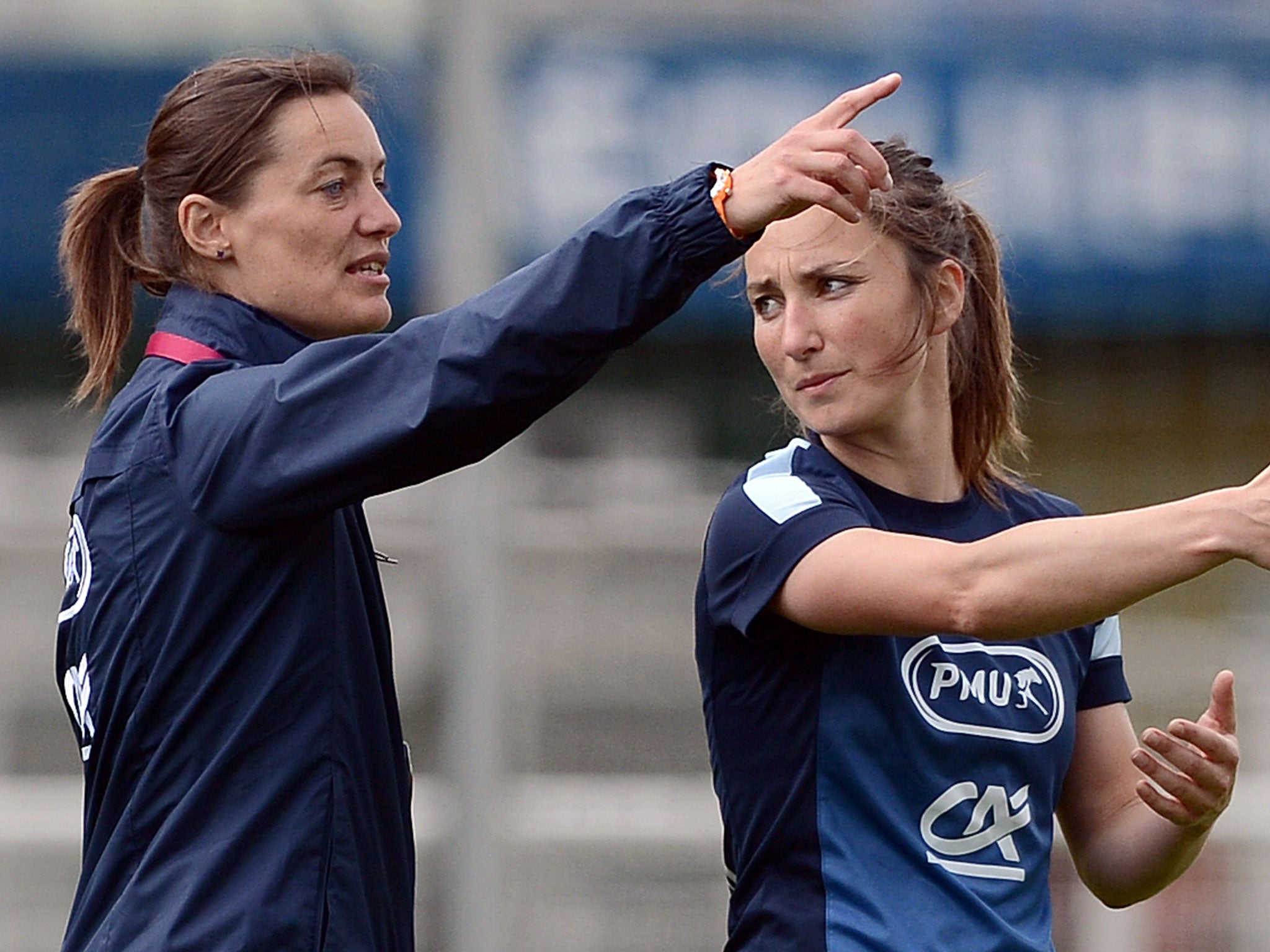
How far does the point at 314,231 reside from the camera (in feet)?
8.05

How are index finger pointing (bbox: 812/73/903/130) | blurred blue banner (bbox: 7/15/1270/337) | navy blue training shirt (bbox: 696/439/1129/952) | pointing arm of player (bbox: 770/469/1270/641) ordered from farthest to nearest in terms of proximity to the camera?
1. blurred blue banner (bbox: 7/15/1270/337)
2. navy blue training shirt (bbox: 696/439/1129/952)
3. index finger pointing (bbox: 812/73/903/130)
4. pointing arm of player (bbox: 770/469/1270/641)

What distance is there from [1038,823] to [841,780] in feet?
0.91

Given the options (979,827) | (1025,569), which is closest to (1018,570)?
(1025,569)

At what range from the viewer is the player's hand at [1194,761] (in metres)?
2.33

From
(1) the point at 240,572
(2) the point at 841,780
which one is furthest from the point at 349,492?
(2) the point at 841,780

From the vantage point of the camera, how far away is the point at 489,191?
4.44 meters

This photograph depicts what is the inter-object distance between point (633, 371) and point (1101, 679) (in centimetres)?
428

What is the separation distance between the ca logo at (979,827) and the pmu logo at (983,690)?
70 millimetres

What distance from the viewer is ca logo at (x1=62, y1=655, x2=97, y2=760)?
238 centimetres

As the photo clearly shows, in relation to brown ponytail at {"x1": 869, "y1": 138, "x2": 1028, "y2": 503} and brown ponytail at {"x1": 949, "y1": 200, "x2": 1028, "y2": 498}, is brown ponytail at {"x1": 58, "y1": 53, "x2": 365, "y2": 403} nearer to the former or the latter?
brown ponytail at {"x1": 869, "y1": 138, "x2": 1028, "y2": 503}

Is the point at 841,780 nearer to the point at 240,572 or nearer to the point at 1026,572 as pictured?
the point at 1026,572

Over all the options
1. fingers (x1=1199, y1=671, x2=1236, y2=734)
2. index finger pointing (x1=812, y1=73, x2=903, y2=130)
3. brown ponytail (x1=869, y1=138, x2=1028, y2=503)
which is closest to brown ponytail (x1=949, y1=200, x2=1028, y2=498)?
brown ponytail (x1=869, y1=138, x2=1028, y2=503)

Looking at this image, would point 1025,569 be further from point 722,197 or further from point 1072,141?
point 1072,141

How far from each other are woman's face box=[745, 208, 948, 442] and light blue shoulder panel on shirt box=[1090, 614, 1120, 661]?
15.8 inches
